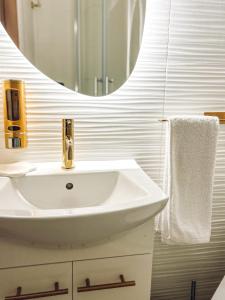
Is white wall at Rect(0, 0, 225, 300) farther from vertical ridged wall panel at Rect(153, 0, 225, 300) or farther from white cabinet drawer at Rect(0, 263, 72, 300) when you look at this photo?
white cabinet drawer at Rect(0, 263, 72, 300)

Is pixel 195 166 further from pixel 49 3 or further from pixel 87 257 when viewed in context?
pixel 49 3

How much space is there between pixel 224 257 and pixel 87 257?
2.78 feet

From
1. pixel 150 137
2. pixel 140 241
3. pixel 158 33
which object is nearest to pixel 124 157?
pixel 150 137

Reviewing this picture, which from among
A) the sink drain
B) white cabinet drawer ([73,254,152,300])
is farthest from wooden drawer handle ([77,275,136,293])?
the sink drain

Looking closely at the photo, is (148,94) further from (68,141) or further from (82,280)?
(82,280)

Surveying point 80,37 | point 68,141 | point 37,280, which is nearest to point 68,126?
point 68,141

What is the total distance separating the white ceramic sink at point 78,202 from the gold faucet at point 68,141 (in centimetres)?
3

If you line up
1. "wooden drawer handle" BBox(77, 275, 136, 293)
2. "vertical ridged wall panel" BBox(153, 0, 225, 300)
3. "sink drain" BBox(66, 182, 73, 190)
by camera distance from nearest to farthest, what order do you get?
"wooden drawer handle" BBox(77, 275, 136, 293) → "sink drain" BBox(66, 182, 73, 190) → "vertical ridged wall panel" BBox(153, 0, 225, 300)

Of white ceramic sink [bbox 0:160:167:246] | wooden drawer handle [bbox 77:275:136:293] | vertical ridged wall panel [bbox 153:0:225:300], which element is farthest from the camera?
vertical ridged wall panel [bbox 153:0:225:300]

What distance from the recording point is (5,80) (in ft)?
2.54

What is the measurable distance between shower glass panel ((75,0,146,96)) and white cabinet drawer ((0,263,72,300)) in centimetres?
58

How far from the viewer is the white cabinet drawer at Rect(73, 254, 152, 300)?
646 millimetres

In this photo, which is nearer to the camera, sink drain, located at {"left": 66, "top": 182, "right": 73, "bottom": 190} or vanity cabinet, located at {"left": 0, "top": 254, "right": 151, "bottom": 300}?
vanity cabinet, located at {"left": 0, "top": 254, "right": 151, "bottom": 300}

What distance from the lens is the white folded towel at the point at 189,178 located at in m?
0.88
